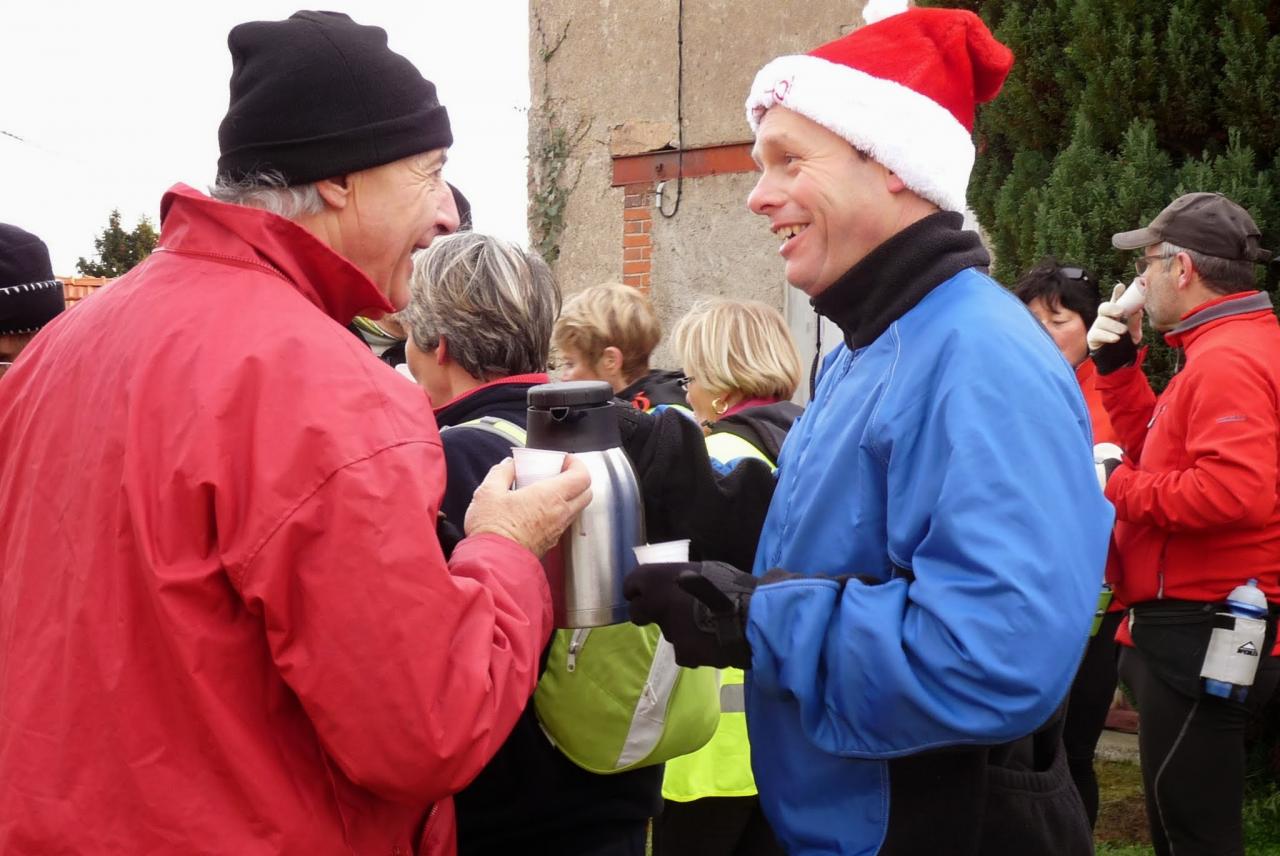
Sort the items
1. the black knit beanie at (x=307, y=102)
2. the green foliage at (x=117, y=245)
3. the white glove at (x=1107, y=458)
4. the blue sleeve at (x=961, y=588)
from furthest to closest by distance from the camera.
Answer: the green foliage at (x=117, y=245) → the white glove at (x=1107, y=458) → the black knit beanie at (x=307, y=102) → the blue sleeve at (x=961, y=588)

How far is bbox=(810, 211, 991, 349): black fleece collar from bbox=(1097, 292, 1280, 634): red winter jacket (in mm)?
1887

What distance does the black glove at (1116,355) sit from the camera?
4.13 metres

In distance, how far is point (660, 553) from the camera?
77.5 inches

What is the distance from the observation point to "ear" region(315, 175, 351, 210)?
1.75 m

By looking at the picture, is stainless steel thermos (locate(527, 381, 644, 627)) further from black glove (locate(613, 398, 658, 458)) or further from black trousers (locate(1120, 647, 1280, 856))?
black trousers (locate(1120, 647, 1280, 856))

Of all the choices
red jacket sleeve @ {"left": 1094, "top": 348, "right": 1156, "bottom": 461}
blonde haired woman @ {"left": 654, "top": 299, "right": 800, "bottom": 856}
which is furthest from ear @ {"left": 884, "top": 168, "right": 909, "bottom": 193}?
red jacket sleeve @ {"left": 1094, "top": 348, "right": 1156, "bottom": 461}

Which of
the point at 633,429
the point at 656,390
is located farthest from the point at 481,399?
the point at 656,390

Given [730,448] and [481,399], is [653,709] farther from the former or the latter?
[730,448]

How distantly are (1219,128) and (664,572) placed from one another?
416 centimetres

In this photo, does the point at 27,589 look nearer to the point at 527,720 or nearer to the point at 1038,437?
the point at 527,720

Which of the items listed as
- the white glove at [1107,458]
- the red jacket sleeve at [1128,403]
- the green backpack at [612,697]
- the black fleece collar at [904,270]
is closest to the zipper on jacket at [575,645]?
the green backpack at [612,697]

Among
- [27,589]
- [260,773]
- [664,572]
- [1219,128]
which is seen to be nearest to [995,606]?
[664,572]

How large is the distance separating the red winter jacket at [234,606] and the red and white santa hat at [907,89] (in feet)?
2.77

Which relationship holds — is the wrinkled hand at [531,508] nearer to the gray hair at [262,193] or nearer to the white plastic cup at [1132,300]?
the gray hair at [262,193]
